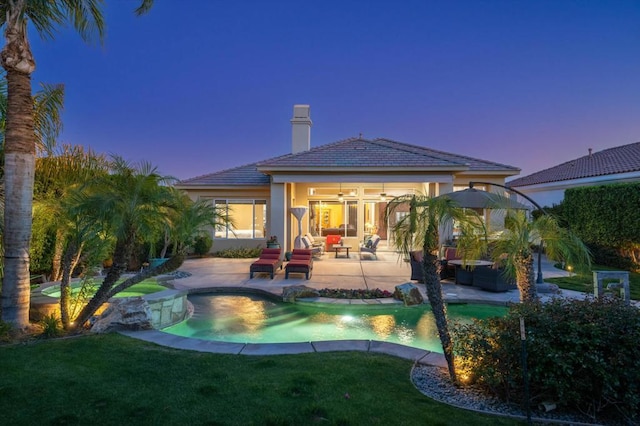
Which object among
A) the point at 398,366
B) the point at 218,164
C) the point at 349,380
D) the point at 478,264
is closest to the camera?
the point at 349,380

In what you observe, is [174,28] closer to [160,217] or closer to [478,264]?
[160,217]

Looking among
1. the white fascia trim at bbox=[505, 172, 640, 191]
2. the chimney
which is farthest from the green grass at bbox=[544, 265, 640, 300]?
the chimney

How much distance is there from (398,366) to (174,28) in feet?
69.1

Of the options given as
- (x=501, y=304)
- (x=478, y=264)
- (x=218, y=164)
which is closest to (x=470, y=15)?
(x=478, y=264)

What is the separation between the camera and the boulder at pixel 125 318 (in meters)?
6.48

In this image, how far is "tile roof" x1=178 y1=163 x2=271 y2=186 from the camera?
60.9 ft

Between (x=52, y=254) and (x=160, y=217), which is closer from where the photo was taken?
(x=160, y=217)

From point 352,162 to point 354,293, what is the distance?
7583mm

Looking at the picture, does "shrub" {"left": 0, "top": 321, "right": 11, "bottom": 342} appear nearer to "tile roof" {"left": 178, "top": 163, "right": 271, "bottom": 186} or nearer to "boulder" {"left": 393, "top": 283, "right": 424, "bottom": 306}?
"boulder" {"left": 393, "top": 283, "right": 424, "bottom": 306}

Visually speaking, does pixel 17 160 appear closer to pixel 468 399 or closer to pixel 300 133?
pixel 468 399

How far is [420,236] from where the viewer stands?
438cm

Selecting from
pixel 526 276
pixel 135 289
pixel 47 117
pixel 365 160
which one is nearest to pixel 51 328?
pixel 135 289

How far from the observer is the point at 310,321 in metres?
8.32

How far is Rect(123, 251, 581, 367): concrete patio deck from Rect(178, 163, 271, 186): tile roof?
421cm
